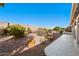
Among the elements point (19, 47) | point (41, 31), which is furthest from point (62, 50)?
point (19, 47)

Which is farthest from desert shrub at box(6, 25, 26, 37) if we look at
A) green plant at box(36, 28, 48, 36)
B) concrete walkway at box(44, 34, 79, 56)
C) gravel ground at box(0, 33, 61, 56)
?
concrete walkway at box(44, 34, 79, 56)

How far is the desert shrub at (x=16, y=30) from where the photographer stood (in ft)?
19.7

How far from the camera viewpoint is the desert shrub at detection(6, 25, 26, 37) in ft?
19.7

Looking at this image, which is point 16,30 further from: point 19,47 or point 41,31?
point 41,31

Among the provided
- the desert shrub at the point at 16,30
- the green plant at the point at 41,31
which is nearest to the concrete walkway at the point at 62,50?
the green plant at the point at 41,31

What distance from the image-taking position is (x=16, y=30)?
19.9 feet

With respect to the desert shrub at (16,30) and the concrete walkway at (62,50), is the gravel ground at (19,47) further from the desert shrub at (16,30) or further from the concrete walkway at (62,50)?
the concrete walkway at (62,50)

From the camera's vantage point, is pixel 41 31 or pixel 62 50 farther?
pixel 41 31

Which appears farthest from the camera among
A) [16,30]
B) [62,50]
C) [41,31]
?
[41,31]

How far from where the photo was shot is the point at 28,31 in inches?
243

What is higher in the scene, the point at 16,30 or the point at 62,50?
the point at 16,30

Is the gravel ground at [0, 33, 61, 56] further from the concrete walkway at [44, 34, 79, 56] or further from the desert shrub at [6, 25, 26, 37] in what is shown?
the concrete walkway at [44, 34, 79, 56]

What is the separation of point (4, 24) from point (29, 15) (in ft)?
3.53

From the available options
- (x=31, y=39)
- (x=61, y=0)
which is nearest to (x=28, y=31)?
(x=31, y=39)
